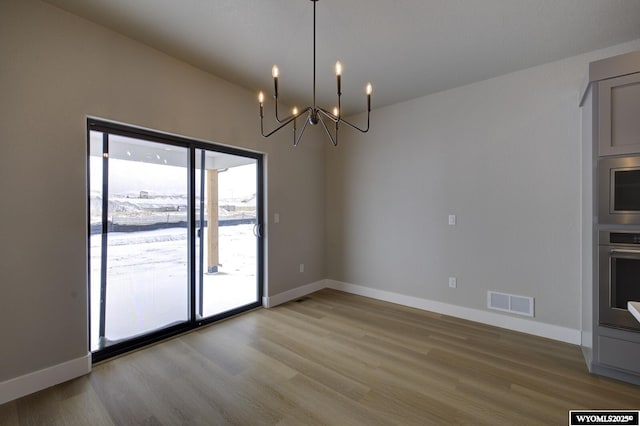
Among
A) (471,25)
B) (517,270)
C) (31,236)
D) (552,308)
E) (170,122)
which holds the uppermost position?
(471,25)

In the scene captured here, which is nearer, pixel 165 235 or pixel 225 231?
pixel 165 235

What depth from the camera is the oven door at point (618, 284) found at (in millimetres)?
2074

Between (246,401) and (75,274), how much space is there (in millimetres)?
1748

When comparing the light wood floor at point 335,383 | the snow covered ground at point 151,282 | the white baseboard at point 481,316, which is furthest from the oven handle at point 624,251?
the snow covered ground at point 151,282

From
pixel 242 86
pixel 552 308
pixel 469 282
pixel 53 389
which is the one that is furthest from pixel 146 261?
pixel 552 308

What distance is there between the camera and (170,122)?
2.82 metres

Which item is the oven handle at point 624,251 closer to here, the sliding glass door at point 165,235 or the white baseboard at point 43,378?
the sliding glass door at point 165,235

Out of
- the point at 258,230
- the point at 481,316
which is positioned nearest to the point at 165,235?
the point at 258,230

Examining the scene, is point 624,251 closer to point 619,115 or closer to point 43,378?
point 619,115

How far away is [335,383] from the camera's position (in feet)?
7.00

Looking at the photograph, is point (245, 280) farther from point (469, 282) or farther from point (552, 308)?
point (552, 308)

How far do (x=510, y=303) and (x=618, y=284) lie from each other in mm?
1082

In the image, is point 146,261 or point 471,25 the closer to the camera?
point 471,25

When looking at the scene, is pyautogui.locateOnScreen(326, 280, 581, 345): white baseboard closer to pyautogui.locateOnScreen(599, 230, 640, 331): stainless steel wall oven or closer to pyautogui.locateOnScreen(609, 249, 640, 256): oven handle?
pyautogui.locateOnScreen(599, 230, 640, 331): stainless steel wall oven
